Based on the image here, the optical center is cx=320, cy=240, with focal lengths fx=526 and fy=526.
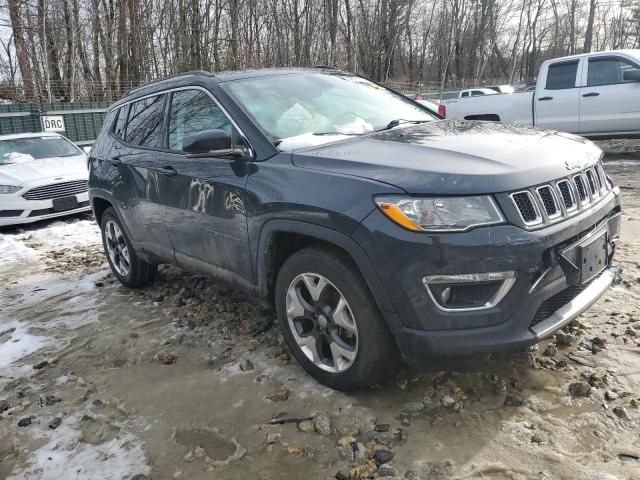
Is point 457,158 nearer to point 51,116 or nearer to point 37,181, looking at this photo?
point 37,181

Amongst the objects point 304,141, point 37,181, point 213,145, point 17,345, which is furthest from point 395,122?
point 37,181

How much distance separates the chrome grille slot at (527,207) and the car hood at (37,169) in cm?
764

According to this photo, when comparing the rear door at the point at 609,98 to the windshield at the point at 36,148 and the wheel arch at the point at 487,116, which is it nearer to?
the wheel arch at the point at 487,116

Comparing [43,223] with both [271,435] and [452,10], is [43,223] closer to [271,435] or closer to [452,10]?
[271,435]

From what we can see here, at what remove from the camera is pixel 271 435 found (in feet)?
8.47

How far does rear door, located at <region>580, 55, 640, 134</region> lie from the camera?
8.60 m

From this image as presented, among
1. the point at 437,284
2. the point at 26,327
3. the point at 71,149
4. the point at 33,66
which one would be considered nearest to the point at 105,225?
the point at 26,327

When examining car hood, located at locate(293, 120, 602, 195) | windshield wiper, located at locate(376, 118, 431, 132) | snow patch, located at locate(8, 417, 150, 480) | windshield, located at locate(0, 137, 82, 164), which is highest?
windshield wiper, located at locate(376, 118, 431, 132)

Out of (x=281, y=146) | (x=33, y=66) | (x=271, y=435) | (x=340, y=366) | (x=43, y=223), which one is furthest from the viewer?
(x=33, y=66)

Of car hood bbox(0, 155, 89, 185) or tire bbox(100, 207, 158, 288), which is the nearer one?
tire bbox(100, 207, 158, 288)

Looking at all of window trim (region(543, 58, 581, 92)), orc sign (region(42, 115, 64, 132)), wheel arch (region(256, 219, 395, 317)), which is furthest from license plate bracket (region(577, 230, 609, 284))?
orc sign (region(42, 115, 64, 132))

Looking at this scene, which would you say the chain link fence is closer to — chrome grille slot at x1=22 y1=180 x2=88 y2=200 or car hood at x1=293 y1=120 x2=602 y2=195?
chrome grille slot at x1=22 y1=180 x2=88 y2=200

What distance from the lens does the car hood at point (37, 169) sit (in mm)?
7867

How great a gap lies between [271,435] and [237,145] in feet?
5.32
